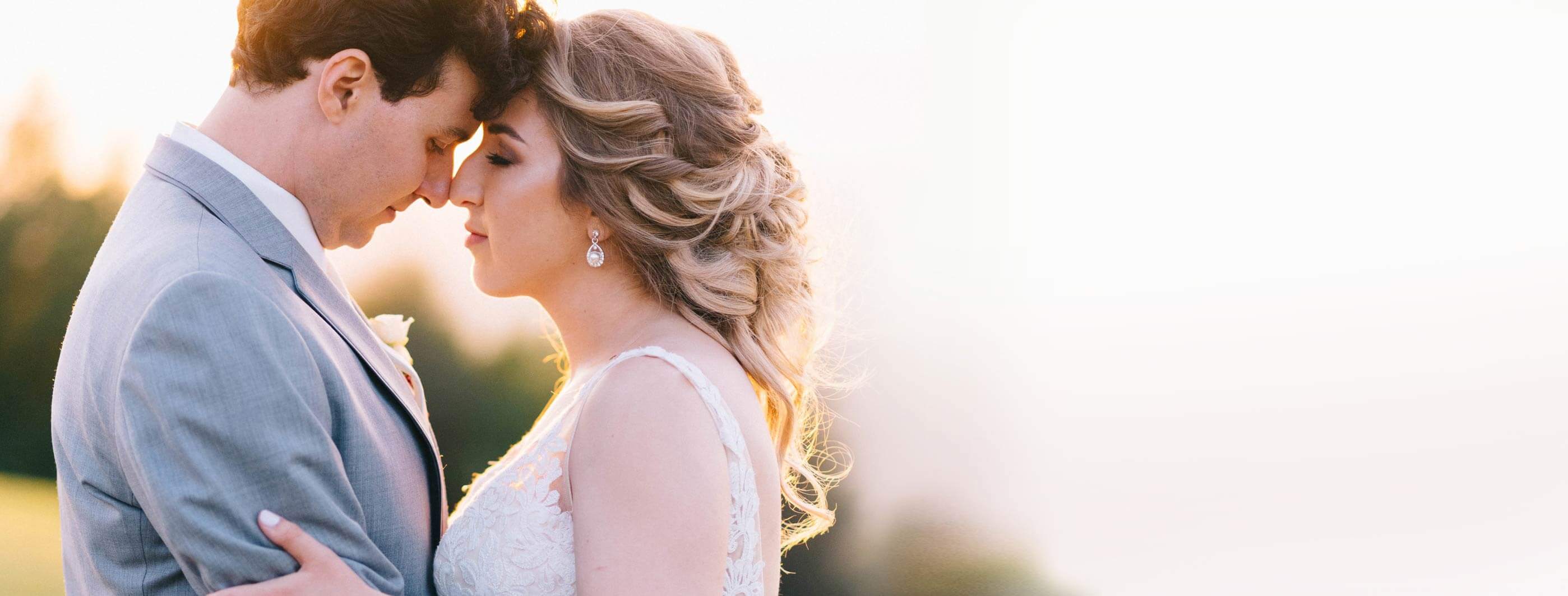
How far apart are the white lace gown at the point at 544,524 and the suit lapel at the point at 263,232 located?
0.23 m

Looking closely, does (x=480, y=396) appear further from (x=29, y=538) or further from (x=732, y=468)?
(x=732, y=468)

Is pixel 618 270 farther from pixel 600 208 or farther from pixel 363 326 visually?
pixel 363 326

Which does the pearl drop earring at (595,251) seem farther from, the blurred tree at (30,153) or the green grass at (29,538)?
the blurred tree at (30,153)

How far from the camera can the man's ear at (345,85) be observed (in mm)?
1812

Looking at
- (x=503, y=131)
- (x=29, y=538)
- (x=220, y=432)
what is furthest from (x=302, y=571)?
(x=29, y=538)

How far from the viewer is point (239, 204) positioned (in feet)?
5.66

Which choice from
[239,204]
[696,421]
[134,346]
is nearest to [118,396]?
[134,346]

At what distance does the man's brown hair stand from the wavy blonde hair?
223mm

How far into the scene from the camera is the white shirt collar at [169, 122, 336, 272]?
178cm

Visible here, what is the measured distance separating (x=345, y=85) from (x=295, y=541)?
2.70ft

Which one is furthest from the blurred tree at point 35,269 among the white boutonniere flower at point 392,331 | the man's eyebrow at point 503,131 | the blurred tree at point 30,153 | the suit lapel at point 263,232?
the suit lapel at point 263,232

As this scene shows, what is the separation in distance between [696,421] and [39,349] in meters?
6.91

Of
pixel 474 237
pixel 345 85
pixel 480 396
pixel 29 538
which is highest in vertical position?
pixel 345 85

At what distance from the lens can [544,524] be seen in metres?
1.93
